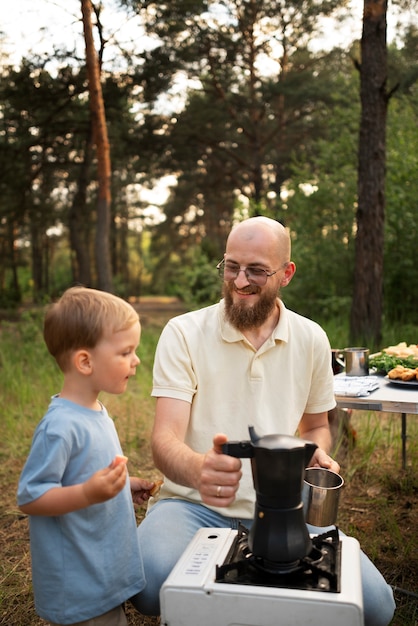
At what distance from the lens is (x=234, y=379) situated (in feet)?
7.85

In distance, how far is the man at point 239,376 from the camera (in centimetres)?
230

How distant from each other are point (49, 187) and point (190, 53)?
8439mm

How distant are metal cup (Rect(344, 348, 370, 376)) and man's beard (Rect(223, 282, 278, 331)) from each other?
0.95m

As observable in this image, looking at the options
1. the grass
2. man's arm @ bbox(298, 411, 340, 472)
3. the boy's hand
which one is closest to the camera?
the boy's hand

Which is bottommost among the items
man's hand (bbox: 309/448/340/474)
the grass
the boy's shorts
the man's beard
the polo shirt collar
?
the grass

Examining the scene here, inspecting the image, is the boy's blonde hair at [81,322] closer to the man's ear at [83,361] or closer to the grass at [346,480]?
the man's ear at [83,361]

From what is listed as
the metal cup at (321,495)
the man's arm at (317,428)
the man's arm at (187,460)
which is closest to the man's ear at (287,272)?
the man's arm at (317,428)

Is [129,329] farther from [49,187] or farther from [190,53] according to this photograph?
[49,187]

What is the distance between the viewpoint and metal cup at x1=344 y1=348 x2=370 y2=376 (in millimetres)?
3256

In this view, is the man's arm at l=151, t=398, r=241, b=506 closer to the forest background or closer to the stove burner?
the stove burner

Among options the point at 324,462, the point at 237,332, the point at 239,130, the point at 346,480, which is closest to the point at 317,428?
the point at 324,462

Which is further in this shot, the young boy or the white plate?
the white plate

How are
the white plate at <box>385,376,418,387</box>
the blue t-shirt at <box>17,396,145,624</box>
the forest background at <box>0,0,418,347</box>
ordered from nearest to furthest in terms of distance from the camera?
1. the blue t-shirt at <box>17,396,145,624</box>
2. the white plate at <box>385,376,418,387</box>
3. the forest background at <box>0,0,418,347</box>

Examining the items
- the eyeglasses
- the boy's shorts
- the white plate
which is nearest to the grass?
the white plate
